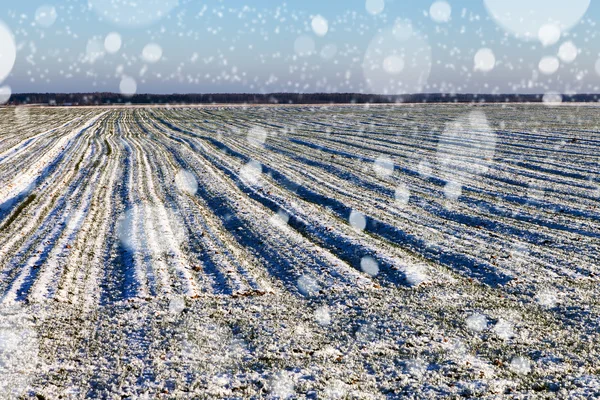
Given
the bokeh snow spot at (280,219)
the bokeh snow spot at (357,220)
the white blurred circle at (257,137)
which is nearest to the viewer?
the bokeh snow spot at (357,220)

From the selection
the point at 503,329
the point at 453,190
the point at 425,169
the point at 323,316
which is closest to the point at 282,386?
the point at 323,316

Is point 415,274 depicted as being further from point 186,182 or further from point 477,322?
point 186,182

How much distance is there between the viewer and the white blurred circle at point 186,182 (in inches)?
656

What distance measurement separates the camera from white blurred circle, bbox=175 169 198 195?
54.6ft

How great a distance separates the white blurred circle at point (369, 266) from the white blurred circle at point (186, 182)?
8.05 metres

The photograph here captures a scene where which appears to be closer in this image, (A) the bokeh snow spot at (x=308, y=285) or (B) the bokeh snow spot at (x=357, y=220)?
(A) the bokeh snow spot at (x=308, y=285)

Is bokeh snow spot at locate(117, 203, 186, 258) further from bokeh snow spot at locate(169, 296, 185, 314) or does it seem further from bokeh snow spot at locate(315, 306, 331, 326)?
bokeh snow spot at locate(315, 306, 331, 326)

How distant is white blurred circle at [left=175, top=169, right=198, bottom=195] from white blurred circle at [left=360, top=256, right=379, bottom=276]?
8.05 metres

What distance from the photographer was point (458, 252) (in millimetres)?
10219

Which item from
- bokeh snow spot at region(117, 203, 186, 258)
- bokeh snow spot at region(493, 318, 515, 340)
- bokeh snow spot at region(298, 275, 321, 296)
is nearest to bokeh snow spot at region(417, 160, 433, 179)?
bokeh snow spot at region(117, 203, 186, 258)

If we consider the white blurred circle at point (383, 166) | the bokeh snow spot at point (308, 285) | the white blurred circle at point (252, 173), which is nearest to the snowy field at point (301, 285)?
the bokeh snow spot at point (308, 285)

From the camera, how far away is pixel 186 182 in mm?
18031

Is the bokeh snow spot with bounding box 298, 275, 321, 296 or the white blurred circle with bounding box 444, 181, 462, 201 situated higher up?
the white blurred circle with bounding box 444, 181, 462, 201

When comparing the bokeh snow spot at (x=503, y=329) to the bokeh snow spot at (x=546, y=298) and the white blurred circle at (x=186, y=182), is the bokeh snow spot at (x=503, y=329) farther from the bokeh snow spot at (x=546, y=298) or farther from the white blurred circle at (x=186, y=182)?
the white blurred circle at (x=186, y=182)
